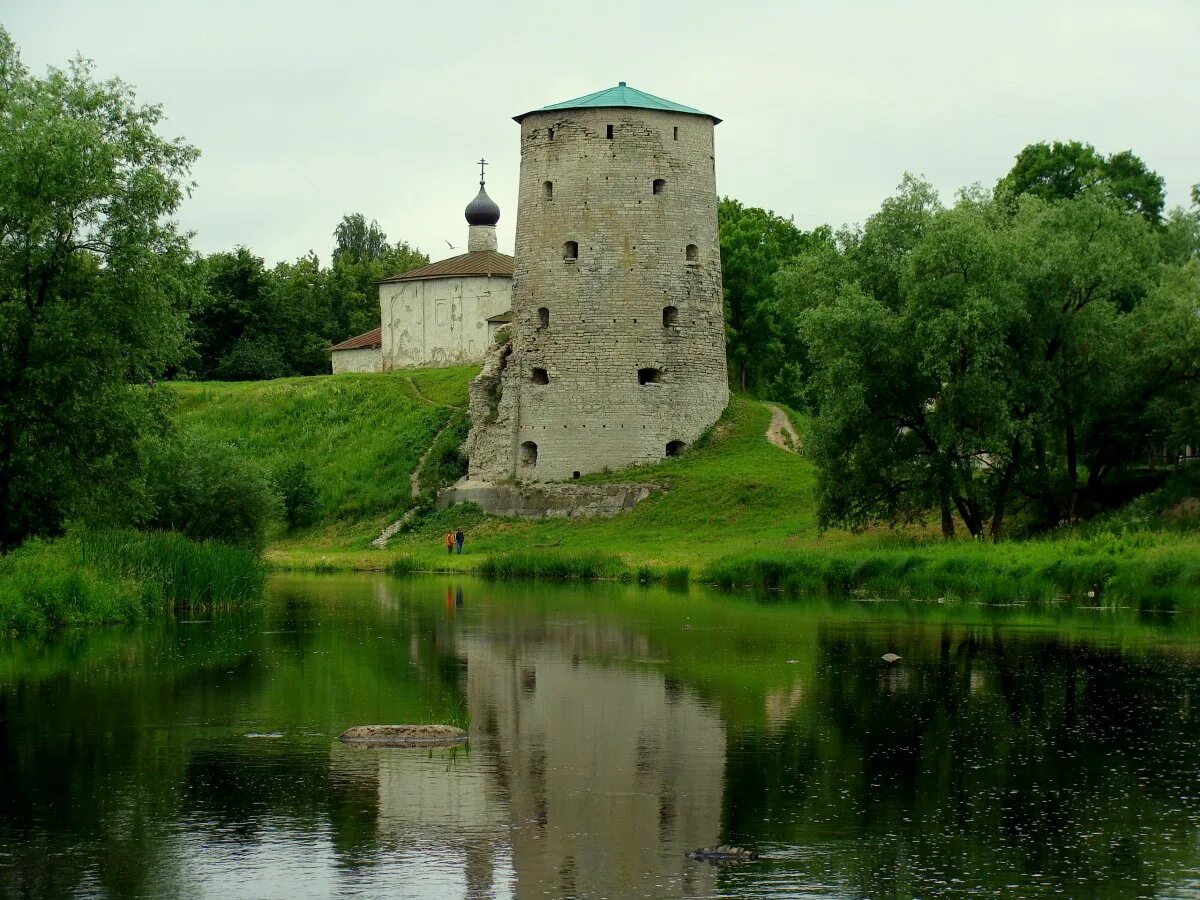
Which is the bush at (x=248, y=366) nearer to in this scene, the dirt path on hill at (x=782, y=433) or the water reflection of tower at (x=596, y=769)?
the dirt path on hill at (x=782, y=433)

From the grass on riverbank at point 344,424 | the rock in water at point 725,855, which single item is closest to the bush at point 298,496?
the grass on riverbank at point 344,424

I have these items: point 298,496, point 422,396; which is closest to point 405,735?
point 298,496

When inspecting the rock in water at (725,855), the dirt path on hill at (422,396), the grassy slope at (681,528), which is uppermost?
the dirt path on hill at (422,396)

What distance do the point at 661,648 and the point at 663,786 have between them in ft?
29.4

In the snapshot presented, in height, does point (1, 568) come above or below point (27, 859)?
above

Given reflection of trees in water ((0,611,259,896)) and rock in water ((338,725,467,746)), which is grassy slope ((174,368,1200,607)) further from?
rock in water ((338,725,467,746))

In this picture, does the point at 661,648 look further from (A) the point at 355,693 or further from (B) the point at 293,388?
(B) the point at 293,388

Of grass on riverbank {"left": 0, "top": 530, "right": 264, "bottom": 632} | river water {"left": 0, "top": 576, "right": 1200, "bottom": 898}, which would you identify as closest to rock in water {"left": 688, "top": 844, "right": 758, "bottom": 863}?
river water {"left": 0, "top": 576, "right": 1200, "bottom": 898}

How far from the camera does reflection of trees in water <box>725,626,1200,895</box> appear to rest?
10.9m

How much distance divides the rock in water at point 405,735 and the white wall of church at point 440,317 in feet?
151

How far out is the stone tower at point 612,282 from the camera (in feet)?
150

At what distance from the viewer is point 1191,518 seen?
30250 millimetres

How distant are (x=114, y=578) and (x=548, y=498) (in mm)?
21271

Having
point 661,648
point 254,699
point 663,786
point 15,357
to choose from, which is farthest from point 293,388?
point 663,786
